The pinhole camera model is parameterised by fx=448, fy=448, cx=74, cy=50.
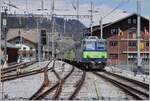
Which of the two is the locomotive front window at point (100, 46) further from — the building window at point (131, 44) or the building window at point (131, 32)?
the building window at point (131, 32)

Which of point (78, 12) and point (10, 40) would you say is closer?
point (78, 12)

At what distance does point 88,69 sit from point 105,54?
9.12 feet

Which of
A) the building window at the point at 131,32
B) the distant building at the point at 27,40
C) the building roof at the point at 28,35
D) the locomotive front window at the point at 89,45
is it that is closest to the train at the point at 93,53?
the locomotive front window at the point at 89,45

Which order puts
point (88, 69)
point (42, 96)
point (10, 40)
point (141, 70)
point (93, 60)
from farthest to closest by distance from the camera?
point (10, 40) → point (88, 69) → point (93, 60) → point (141, 70) → point (42, 96)

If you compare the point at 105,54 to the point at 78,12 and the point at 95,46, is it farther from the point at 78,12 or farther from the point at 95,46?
the point at 78,12

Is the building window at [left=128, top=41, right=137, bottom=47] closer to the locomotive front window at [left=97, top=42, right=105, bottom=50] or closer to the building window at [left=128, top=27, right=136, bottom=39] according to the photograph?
the building window at [left=128, top=27, right=136, bottom=39]

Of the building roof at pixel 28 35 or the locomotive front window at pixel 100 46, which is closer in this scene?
the locomotive front window at pixel 100 46

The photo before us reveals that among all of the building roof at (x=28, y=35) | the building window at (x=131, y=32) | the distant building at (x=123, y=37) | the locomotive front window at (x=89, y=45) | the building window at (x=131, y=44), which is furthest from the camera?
the building roof at (x=28, y=35)

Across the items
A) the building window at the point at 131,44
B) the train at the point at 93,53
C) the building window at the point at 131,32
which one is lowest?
the train at the point at 93,53

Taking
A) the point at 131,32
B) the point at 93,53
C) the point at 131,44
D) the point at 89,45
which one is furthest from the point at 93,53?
the point at 131,32

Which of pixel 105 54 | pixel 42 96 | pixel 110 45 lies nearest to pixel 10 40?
pixel 110 45

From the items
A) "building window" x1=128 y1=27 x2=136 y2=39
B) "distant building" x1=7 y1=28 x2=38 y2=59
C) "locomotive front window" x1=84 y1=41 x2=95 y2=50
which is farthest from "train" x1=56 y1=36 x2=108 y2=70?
"distant building" x1=7 y1=28 x2=38 y2=59

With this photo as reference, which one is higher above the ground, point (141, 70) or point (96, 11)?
point (96, 11)

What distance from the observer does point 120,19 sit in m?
70.9
